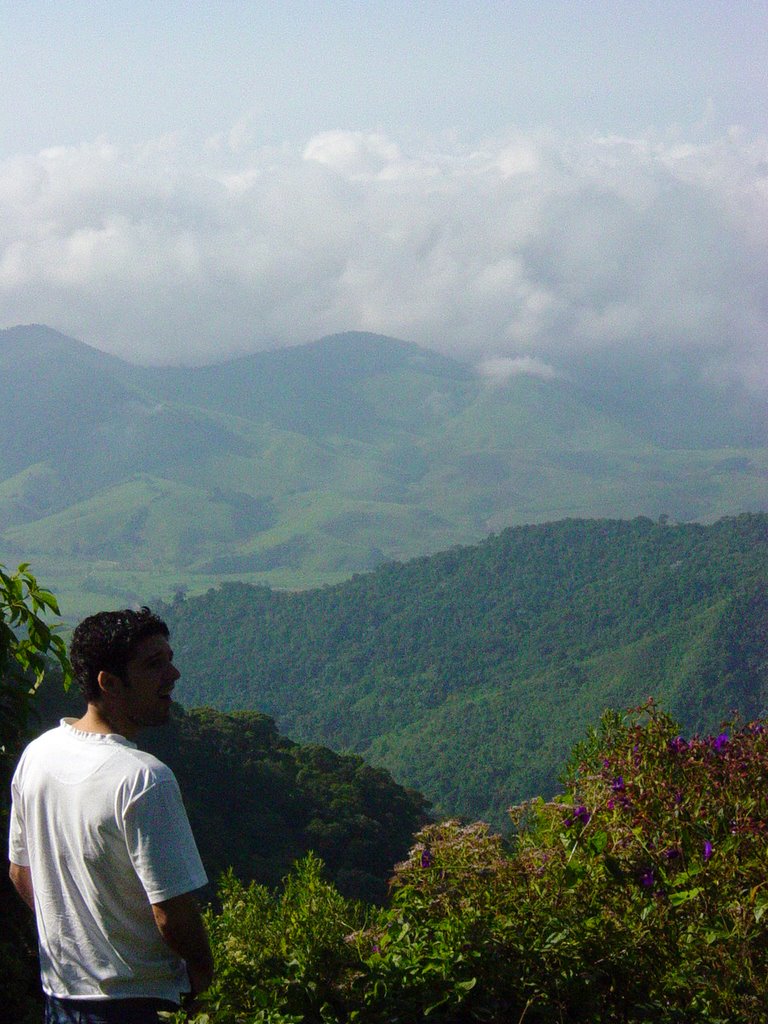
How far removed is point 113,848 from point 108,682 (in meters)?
0.34

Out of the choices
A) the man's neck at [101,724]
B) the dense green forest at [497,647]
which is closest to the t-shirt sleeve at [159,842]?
the man's neck at [101,724]

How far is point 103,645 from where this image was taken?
2.37 m

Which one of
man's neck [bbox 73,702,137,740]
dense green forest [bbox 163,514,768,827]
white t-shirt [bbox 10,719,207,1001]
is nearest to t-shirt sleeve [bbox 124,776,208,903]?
white t-shirt [bbox 10,719,207,1001]

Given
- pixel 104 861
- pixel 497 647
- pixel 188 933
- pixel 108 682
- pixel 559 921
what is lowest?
pixel 497 647

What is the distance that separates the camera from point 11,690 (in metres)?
3.17

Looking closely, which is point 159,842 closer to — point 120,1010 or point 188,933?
point 188,933

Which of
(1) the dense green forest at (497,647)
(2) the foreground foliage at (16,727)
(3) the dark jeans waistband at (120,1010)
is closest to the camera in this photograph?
(3) the dark jeans waistband at (120,1010)

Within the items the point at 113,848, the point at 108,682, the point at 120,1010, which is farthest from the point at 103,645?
the point at 120,1010

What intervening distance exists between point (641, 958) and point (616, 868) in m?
0.25

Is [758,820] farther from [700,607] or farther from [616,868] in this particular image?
[700,607]

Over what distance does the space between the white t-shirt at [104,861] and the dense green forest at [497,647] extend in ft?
181

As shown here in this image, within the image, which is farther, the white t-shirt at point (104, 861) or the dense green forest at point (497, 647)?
the dense green forest at point (497, 647)

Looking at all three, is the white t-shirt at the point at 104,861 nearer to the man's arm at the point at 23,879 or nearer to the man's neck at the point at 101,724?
the man's neck at the point at 101,724

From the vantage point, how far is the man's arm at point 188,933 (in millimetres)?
2168
